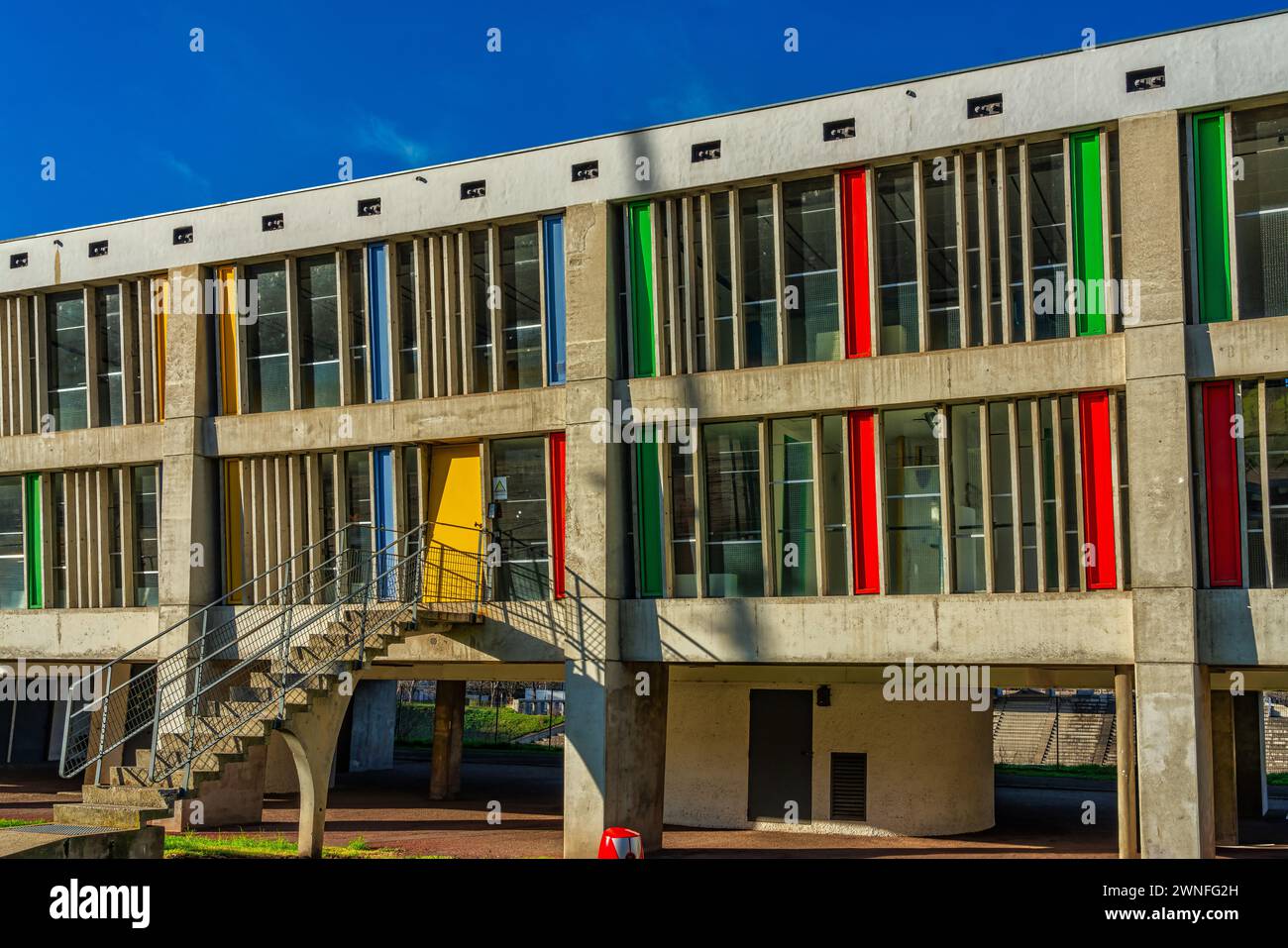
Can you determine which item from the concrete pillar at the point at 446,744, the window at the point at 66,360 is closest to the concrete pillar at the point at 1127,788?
the concrete pillar at the point at 446,744

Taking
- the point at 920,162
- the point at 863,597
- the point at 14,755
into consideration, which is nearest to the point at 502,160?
the point at 920,162

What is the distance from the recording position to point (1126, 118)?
17969mm

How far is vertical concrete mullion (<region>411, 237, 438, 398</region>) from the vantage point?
73.4 feet

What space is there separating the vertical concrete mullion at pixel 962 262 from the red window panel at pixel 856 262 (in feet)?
4.18

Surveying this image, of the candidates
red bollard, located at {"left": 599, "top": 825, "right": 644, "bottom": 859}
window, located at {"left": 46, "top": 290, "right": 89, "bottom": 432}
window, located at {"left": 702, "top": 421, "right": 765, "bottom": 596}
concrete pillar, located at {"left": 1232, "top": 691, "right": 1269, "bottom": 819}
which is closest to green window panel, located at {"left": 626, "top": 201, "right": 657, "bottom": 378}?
window, located at {"left": 702, "top": 421, "right": 765, "bottom": 596}

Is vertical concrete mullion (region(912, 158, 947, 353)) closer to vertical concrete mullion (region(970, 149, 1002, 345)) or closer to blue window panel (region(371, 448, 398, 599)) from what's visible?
vertical concrete mullion (region(970, 149, 1002, 345))

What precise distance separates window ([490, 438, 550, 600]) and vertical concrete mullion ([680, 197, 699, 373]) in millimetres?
2763

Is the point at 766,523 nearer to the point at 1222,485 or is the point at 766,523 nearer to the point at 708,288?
the point at 708,288

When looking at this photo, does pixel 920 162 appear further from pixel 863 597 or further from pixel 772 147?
pixel 863 597

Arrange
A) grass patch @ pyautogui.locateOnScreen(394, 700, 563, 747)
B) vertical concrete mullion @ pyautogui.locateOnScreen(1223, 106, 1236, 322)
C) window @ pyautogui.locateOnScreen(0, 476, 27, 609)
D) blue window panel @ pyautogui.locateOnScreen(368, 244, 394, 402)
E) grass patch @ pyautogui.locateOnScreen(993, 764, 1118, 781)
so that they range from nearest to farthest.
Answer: vertical concrete mullion @ pyautogui.locateOnScreen(1223, 106, 1236, 322) < blue window panel @ pyautogui.locateOnScreen(368, 244, 394, 402) < window @ pyautogui.locateOnScreen(0, 476, 27, 609) < grass patch @ pyautogui.locateOnScreen(993, 764, 1118, 781) < grass patch @ pyautogui.locateOnScreen(394, 700, 563, 747)

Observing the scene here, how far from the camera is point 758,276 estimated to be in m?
20.3

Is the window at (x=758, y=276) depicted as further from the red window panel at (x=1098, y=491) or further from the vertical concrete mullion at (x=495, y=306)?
the red window panel at (x=1098, y=491)

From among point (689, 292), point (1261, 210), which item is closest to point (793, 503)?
point (689, 292)

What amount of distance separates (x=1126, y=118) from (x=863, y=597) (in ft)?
23.2
